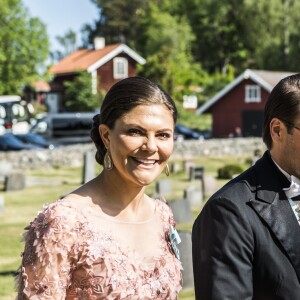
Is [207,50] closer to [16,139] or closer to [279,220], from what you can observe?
[16,139]

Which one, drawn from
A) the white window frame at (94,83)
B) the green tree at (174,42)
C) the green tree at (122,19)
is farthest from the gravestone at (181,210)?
the green tree at (122,19)

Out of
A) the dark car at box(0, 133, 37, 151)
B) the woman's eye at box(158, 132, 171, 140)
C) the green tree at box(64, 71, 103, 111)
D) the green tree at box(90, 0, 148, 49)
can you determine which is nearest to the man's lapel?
the woman's eye at box(158, 132, 171, 140)

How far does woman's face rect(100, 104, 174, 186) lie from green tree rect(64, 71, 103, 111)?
50.2 meters

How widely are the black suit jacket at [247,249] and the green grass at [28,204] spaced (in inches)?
36.6

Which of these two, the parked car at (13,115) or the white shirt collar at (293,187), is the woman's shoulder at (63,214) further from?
the parked car at (13,115)

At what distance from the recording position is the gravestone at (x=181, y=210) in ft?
44.6

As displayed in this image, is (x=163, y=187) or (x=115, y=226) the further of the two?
(x=163, y=187)

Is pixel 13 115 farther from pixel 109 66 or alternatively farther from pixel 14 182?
pixel 14 182

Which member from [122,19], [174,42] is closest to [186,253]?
[174,42]

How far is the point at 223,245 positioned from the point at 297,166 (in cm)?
49

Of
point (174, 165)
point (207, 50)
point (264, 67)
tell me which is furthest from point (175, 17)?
point (174, 165)

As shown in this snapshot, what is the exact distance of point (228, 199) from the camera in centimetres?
311

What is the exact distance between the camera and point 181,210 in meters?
13.7

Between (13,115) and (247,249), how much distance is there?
4396 centimetres
